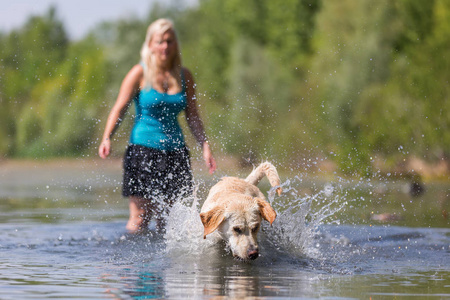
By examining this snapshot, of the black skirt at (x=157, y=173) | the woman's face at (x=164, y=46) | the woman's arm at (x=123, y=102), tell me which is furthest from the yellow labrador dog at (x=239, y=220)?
the woman's face at (x=164, y=46)

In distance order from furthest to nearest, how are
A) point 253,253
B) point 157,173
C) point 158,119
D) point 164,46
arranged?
point 157,173 → point 158,119 → point 164,46 → point 253,253

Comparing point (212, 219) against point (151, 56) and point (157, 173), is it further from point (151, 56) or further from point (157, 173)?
point (151, 56)

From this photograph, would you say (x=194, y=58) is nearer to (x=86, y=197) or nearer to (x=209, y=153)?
(x=86, y=197)

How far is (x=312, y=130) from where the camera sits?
30078 millimetres

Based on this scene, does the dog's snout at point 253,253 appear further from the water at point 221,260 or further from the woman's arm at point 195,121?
the woman's arm at point 195,121

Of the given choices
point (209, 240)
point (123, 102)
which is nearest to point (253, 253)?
point (209, 240)

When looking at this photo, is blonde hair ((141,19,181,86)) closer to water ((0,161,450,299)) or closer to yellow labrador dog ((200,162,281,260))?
water ((0,161,450,299))

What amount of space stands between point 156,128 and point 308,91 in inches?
1058

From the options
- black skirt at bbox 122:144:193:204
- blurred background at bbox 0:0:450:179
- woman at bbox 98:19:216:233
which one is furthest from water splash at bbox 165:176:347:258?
blurred background at bbox 0:0:450:179

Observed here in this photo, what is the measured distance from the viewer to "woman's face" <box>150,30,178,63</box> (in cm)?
818

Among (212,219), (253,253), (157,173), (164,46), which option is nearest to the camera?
(253,253)

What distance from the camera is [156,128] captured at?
834 centimetres

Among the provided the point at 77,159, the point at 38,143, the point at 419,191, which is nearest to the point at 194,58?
the point at 38,143

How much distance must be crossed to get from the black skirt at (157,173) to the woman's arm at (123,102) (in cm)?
28
